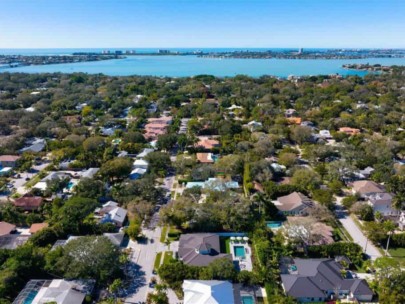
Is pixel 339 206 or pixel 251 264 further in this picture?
pixel 339 206

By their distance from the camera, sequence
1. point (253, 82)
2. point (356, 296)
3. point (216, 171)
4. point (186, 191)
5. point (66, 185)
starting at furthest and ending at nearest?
point (253, 82), point (216, 171), point (66, 185), point (186, 191), point (356, 296)

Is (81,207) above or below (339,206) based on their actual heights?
above

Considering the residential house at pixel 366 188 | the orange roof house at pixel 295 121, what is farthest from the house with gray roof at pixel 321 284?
the orange roof house at pixel 295 121

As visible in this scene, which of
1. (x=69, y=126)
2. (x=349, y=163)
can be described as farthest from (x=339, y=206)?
(x=69, y=126)

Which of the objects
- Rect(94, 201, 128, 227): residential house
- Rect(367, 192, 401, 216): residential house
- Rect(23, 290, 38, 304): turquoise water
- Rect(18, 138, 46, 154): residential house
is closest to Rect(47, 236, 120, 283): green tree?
Rect(23, 290, 38, 304): turquoise water

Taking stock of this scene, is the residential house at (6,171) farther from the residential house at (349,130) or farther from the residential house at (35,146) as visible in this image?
the residential house at (349,130)

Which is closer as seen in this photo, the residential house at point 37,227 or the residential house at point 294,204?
the residential house at point 37,227

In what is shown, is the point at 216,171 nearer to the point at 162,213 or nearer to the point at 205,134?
the point at 162,213

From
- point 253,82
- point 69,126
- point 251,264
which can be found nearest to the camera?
point 251,264
